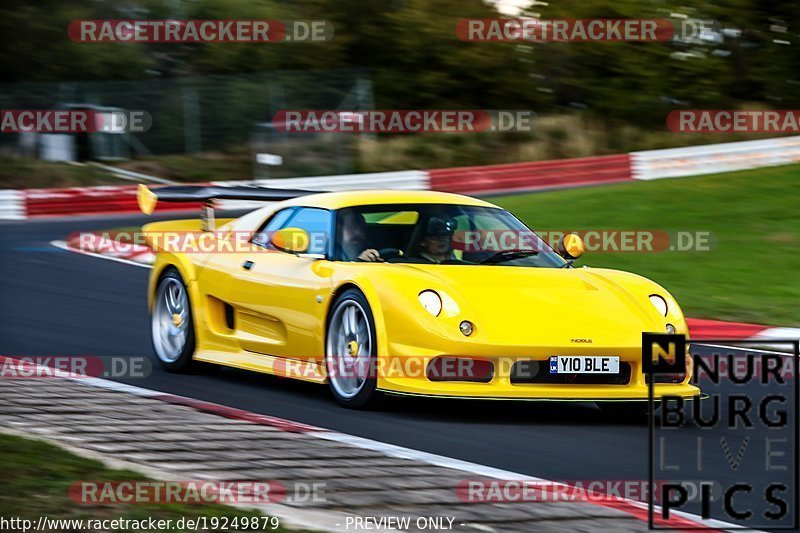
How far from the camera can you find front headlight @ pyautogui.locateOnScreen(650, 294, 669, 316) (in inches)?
310

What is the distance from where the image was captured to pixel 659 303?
7938 mm

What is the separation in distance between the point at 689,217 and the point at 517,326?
37.9ft

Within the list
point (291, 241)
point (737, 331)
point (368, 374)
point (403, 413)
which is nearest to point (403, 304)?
point (368, 374)

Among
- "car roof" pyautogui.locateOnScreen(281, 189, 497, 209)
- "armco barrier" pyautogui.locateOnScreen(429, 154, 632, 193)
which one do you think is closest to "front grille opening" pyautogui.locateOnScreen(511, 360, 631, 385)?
"car roof" pyautogui.locateOnScreen(281, 189, 497, 209)

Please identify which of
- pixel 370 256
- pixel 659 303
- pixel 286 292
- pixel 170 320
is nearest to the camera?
pixel 659 303

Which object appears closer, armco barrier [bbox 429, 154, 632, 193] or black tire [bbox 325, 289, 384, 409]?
black tire [bbox 325, 289, 384, 409]

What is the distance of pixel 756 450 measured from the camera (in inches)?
265

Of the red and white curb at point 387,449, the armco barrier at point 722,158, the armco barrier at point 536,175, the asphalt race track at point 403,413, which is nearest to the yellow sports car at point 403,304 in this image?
the asphalt race track at point 403,413

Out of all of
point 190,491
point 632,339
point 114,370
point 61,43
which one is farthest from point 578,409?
point 61,43

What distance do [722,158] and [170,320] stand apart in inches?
634

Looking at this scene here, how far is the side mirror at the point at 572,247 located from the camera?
8.50 m

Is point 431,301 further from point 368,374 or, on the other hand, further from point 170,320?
point 170,320

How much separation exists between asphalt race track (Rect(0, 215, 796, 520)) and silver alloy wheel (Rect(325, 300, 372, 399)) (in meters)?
0.15

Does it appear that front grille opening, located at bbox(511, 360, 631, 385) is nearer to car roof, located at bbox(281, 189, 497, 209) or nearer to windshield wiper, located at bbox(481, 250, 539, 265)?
windshield wiper, located at bbox(481, 250, 539, 265)
